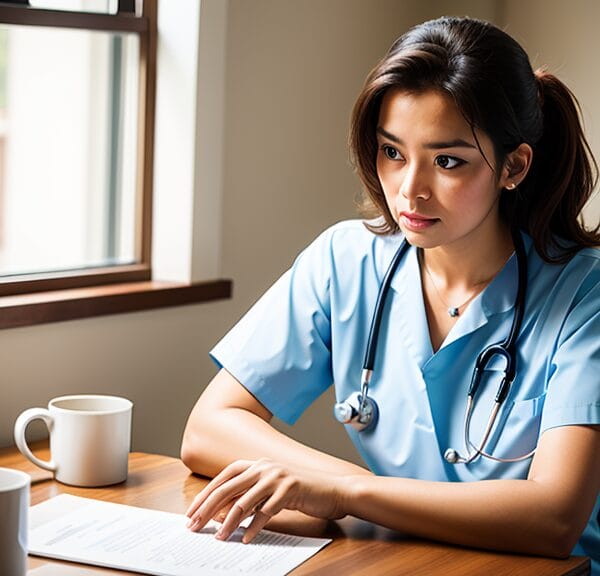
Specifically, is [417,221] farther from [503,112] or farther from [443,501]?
[443,501]

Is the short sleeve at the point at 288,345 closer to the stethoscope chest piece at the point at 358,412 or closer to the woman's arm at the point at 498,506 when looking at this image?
the stethoscope chest piece at the point at 358,412

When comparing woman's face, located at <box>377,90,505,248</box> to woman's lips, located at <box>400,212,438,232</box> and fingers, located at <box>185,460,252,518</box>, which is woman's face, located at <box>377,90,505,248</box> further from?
fingers, located at <box>185,460,252,518</box>

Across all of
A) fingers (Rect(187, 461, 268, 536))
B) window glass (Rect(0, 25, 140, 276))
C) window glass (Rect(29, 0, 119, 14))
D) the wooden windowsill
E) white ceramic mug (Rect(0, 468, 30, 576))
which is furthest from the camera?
window glass (Rect(0, 25, 140, 276))

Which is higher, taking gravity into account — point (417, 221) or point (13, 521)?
point (417, 221)

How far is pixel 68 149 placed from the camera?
10.1 feet

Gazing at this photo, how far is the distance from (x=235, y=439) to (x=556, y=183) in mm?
626

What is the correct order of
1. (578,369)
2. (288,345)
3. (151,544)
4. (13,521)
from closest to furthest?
(13,521) < (151,544) < (578,369) < (288,345)

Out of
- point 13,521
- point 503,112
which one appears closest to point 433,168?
point 503,112

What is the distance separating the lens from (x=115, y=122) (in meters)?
2.33

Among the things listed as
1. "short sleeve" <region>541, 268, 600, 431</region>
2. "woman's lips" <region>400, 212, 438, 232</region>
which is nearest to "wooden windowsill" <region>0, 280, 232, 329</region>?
"woman's lips" <region>400, 212, 438, 232</region>

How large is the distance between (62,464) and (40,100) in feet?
6.92

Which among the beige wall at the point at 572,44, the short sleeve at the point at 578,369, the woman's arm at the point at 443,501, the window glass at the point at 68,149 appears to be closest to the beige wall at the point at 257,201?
the beige wall at the point at 572,44

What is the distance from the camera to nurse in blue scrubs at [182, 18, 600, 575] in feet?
4.66

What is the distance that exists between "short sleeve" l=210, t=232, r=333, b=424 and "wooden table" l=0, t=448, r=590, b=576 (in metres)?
0.23
